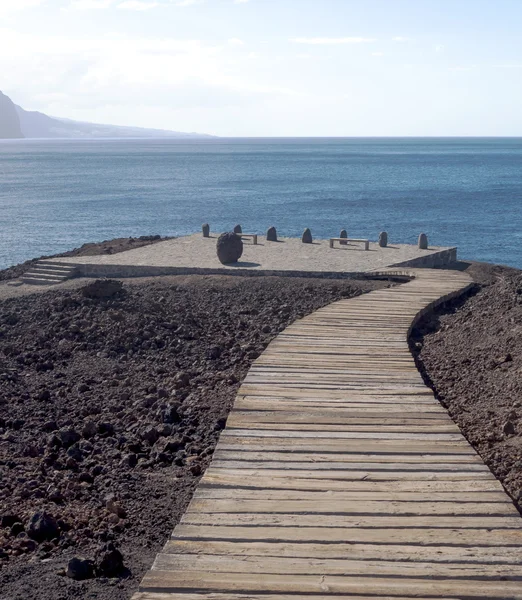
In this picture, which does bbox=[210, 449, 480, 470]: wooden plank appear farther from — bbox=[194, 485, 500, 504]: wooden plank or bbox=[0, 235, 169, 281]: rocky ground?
bbox=[0, 235, 169, 281]: rocky ground

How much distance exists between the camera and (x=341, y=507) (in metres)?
6.47

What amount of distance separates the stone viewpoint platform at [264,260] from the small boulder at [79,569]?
47.0 feet

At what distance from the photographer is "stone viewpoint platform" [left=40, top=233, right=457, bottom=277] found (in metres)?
21.2

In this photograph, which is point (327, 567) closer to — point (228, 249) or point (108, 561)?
point (108, 561)

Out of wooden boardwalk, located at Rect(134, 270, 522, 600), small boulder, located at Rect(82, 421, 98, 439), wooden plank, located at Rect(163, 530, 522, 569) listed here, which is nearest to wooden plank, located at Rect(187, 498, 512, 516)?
wooden boardwalk, located at Rect(134, 270, 522, 600)

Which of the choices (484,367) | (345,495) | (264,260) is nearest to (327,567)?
(345,495)

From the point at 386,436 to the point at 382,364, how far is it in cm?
294

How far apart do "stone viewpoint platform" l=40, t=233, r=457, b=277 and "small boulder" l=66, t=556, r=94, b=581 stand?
47.0 ft

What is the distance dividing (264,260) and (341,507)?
55.1ft

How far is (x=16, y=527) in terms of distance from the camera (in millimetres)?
7668

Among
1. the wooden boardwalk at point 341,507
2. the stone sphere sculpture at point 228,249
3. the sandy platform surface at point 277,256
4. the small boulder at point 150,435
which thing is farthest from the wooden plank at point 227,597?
the stone sphere sculpture at point 228,249

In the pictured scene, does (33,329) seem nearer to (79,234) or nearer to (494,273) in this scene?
(494,273)

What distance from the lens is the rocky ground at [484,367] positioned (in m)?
9.17

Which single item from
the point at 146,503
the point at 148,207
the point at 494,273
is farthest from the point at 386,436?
the point at 148,207
